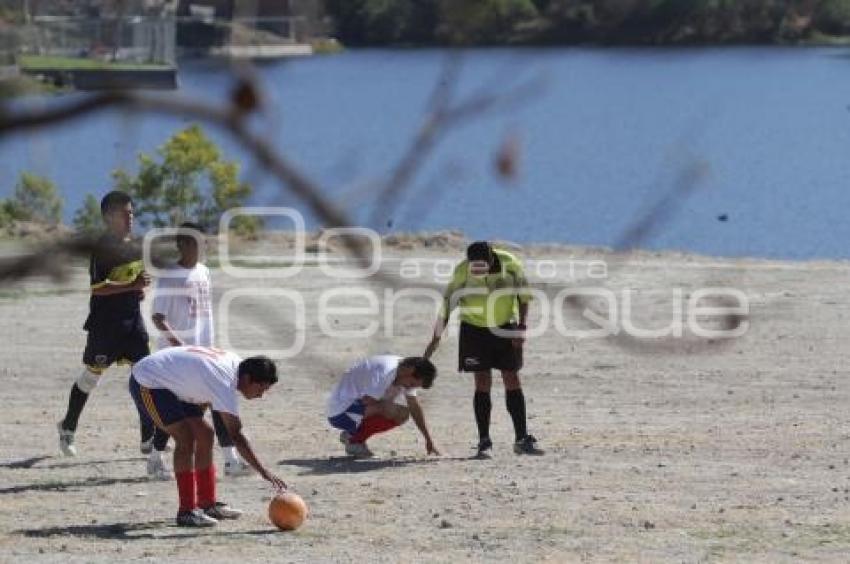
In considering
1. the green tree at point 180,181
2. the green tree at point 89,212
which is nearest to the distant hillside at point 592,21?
the green tree at point 89,212

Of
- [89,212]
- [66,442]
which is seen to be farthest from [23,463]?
[89,212]

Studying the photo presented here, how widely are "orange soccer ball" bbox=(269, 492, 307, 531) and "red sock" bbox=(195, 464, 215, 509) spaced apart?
0.37 meters

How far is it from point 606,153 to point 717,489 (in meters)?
28.3

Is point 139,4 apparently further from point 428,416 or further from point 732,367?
point 732,367

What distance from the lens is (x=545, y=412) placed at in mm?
16844

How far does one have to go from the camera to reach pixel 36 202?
30.2 meters

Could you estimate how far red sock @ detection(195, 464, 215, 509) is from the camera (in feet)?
37.9

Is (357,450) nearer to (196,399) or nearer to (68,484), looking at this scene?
(68,484)

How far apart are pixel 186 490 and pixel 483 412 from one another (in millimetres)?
3174

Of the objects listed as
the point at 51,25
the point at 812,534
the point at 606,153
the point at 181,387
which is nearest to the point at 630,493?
the point at 812,534

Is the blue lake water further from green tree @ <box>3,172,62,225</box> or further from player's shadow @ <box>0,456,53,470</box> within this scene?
player's shadow @ <box>0,456,53,470</box>

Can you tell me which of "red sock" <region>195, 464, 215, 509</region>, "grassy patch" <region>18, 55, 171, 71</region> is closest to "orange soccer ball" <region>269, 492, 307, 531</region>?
"red sock" <region>195, 464, 215, 509</region>

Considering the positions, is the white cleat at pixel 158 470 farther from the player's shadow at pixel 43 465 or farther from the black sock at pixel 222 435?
the player's shadow at pixel 43 465

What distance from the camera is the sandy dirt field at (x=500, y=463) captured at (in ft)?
37.0
